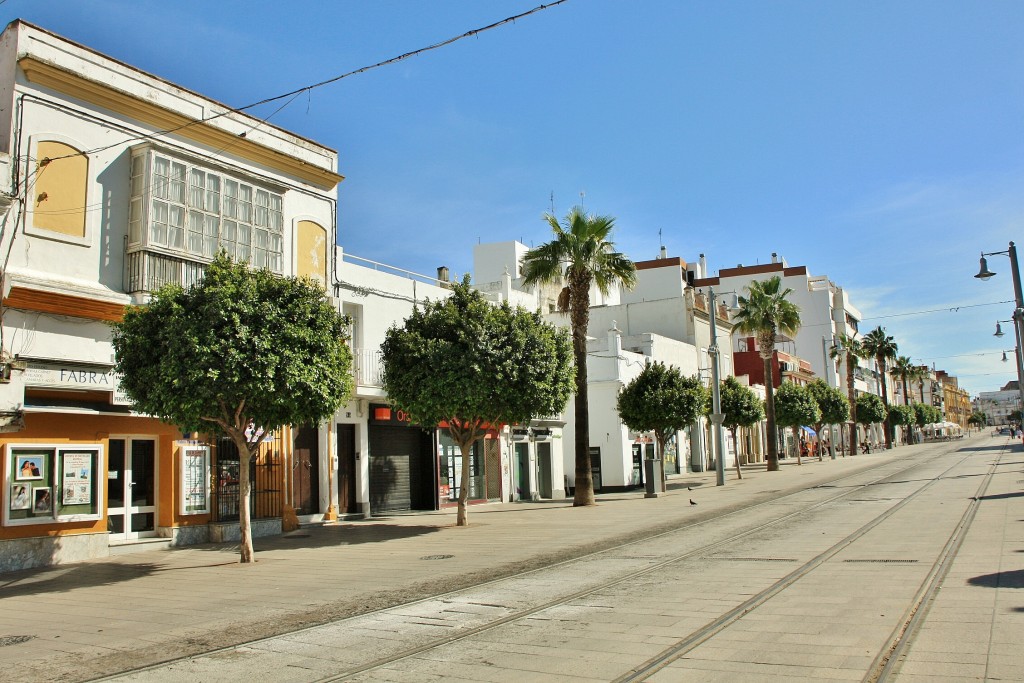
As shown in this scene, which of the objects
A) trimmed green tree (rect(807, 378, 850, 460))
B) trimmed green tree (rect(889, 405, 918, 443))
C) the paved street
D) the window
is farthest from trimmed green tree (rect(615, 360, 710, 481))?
trimmed green tree (rect(889, 405, 918, 443))

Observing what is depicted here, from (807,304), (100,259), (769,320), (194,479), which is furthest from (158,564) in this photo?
(807,304)

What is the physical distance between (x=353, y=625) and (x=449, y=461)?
1848 centimetres

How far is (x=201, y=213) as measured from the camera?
61.2 feet

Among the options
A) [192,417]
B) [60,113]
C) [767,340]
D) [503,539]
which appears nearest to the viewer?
[192,417]

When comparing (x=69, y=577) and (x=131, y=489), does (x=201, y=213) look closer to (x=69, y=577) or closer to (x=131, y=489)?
(x=131, y=489)

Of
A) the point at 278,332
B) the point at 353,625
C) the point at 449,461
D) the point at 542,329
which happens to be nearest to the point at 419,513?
the point at 449,461

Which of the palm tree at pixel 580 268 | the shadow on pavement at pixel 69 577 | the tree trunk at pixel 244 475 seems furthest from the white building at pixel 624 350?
the shadow on pavement at pixel 69 577

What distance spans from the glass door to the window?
440cm

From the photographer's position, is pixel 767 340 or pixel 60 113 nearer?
pixel 60 113

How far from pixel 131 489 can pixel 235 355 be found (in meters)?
6.21

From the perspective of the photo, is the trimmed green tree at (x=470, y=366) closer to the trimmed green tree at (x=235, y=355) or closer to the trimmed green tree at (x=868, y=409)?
the trimmed green tree at (x=235, y=355)

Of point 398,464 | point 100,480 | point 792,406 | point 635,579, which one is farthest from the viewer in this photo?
point 792,406

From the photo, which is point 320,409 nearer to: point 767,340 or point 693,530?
point 693,530

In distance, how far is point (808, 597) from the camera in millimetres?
9742
